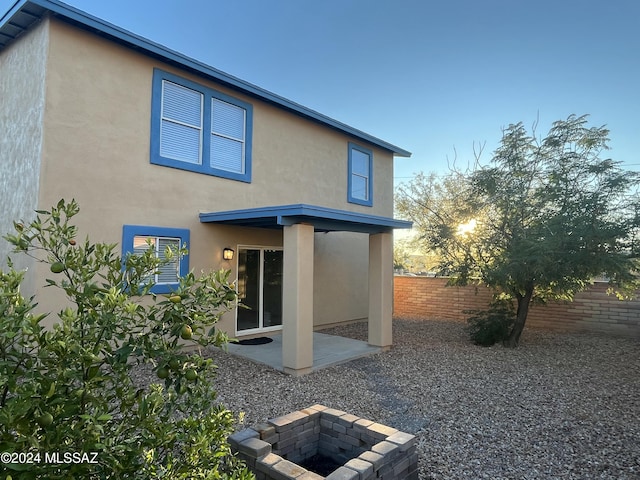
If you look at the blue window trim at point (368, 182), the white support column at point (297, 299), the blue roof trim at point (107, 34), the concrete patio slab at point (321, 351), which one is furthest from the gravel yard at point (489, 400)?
the blue roof trim at point (107, 34)

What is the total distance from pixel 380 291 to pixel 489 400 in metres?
3.51

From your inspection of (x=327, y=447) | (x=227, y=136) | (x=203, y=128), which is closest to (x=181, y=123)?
(x=203, y=128)

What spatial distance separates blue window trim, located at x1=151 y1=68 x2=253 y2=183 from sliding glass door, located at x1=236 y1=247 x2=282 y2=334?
204cm

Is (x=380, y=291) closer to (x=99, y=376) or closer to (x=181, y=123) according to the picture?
(x=181, y=123)

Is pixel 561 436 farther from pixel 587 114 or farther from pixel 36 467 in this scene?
pixel 587 114

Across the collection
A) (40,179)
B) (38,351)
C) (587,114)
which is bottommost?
(38,351)

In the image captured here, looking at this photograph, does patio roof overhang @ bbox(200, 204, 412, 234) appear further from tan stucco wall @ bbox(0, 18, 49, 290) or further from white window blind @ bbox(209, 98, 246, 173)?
tan stucco wall @ bbox(0, 18, 49, 290)

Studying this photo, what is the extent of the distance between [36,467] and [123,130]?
23.8 feet

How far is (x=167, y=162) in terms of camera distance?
8.12 meters

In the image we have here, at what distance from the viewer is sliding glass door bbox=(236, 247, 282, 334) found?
9727 mm

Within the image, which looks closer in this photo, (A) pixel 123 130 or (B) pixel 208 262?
(A) pixel 123 130

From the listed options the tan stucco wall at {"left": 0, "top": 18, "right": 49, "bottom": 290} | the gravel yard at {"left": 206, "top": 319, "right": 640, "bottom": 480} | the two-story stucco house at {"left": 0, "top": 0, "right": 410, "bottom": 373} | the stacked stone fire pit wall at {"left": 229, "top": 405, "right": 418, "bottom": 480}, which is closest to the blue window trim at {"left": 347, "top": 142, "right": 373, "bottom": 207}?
the two-story stucco house at {"left": 0, "top": 0, "right": 410, "bottom": 373}

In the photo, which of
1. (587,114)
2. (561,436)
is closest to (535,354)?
(561,436)

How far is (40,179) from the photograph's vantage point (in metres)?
6.52
